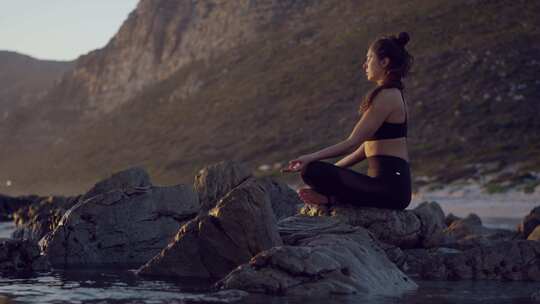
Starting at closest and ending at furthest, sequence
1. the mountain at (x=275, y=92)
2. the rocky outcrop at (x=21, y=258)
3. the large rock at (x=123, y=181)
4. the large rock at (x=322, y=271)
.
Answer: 1. the large rock at (x=322, y=271)
2. the rocky outcrop at (x=21, y=258)
3. the large rock at (x=123, y=181)
4. the mountain at (x=275, y=92)

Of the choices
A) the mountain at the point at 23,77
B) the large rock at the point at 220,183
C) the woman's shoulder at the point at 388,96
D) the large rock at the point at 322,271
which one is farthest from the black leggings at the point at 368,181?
the mountain at the point at 23,77

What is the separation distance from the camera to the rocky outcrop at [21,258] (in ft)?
26.6

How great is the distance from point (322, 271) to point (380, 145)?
166cm

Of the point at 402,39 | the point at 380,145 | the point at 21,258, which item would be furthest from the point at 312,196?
the point at 21,258

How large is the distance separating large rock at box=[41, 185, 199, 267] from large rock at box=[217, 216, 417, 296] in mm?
2508

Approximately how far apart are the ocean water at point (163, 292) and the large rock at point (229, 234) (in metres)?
0.33

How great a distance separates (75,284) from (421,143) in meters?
33.8

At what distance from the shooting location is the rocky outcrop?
8109mm

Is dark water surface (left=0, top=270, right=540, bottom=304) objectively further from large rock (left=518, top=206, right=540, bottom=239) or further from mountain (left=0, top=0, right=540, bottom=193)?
mountain (left=0, top=0, right=540, bottom=193)

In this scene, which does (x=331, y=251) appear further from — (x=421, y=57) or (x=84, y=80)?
(x=84, y=80)

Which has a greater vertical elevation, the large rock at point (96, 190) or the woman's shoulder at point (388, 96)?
the woman's shoulder at point (388, 96)

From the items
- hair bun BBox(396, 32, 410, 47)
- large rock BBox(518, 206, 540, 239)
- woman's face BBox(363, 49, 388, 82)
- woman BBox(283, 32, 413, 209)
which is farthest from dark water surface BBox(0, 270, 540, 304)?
large rock BBox(518, 206, 540, 239)

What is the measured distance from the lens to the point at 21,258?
8188 mm

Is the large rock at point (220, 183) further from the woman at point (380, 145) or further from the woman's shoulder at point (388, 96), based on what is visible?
the woman's shoulder at point (388, 96)
